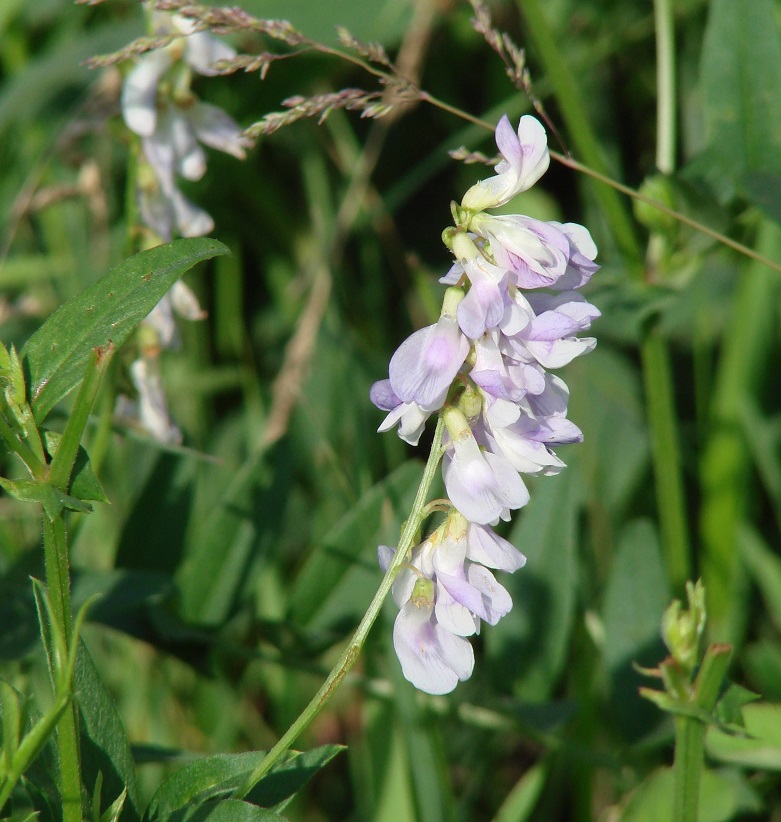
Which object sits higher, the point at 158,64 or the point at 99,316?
the point at 158,64

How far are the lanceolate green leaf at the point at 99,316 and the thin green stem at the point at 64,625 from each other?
0.44 feet

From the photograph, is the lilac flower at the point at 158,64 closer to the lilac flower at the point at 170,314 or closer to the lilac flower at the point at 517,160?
the lilac flower at the point at 170,314

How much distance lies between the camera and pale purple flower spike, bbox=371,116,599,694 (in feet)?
2.98

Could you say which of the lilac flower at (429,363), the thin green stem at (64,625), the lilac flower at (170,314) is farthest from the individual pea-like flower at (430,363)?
A: the lilac flower at (170,314)

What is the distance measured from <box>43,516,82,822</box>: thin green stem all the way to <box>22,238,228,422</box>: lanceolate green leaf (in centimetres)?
13

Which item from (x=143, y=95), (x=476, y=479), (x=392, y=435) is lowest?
(x=392, y=435)

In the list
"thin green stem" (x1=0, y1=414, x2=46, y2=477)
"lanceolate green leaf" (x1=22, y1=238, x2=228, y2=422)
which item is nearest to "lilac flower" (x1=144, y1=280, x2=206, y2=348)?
"lanceolate green leaf" (x1=22, y1=238, x2=228, y2=422)

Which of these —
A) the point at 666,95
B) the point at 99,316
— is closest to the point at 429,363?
the point at 99,316

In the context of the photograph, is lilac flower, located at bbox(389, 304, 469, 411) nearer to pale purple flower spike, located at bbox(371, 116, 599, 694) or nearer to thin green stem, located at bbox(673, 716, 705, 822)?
pale purple flower spike, located at bbox(371, 116, 599, 694)

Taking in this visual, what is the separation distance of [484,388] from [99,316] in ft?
1.29

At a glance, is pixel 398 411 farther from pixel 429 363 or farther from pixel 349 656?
pixel 349 656

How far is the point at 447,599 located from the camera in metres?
0.99

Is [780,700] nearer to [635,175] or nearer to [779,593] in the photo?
[779,593]

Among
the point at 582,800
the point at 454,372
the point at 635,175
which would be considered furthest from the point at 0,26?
Answer: the point at 582,800
